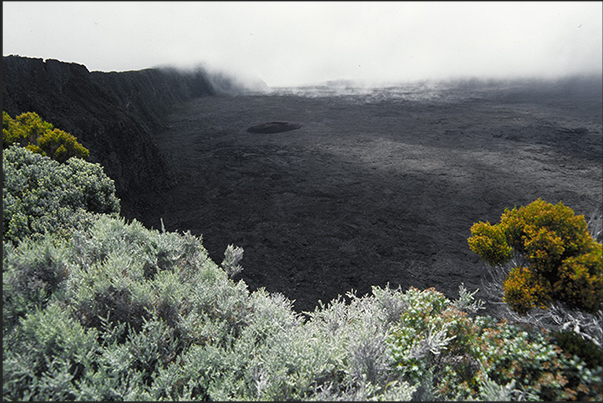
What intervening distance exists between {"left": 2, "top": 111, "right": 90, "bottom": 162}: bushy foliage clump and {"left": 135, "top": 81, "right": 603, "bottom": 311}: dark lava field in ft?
6.53

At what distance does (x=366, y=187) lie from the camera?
782cm

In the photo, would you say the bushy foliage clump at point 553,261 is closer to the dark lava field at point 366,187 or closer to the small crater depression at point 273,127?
the dark lava field at point 366,187

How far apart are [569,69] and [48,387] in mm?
36833

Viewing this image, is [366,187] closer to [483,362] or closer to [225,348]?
[483,362]

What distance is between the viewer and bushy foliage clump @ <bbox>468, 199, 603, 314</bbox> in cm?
239

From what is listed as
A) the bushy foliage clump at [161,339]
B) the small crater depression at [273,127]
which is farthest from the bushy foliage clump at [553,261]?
the small crater depression at [273,127]

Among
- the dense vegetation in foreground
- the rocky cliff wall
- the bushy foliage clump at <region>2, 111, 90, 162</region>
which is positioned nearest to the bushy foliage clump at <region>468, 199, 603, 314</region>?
the dense vegetation in foreground

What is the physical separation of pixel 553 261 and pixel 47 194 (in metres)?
5.34

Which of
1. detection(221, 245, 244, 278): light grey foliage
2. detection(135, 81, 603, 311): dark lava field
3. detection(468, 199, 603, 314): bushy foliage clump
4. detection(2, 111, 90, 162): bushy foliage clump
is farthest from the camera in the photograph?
detection(135, 81, 603, 311): dark lava field

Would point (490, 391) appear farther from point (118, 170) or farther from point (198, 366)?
point (118, 170)

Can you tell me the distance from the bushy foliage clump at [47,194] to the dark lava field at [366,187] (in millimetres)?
1951

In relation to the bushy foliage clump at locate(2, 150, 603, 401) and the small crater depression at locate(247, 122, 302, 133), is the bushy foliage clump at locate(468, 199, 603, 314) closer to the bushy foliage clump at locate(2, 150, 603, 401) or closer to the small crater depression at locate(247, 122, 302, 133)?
the bushy foliage clump at locate(2, 150, 603, 401)

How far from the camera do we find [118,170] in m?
7.14

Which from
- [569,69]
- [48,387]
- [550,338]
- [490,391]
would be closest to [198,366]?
[48,387]
